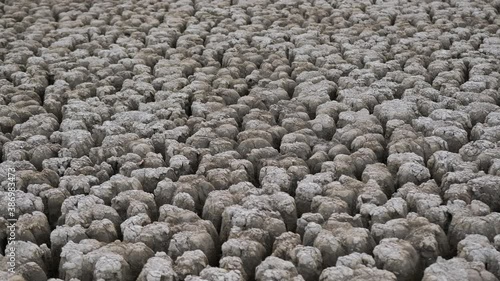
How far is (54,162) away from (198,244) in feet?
3.81

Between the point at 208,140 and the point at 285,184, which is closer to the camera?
the point at 285,184

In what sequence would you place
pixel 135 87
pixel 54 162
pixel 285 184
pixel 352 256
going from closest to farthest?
1. pixel 352 256
2. pixel 285 184
3. pixel 54 162
4. pixel 135 87

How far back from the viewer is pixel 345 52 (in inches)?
193

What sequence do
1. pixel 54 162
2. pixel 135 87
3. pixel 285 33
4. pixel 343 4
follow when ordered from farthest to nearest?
A: pixel 343 4
pixel 285 33
pixel 135 87
pixel 54 162

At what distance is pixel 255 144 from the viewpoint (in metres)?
3.67

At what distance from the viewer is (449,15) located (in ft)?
18.3

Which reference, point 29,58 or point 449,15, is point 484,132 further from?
A: point 29,58

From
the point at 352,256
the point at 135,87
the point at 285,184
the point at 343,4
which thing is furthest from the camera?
the point at 343,4

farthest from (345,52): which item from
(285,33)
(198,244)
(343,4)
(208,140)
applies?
(198,244)

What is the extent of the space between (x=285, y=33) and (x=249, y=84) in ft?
3.21

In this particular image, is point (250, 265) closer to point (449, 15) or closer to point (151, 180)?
point (151, 180)

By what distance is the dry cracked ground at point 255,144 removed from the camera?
279cm

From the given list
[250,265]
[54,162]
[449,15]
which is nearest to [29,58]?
[54,162]

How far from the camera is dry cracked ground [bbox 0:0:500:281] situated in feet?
9.14
